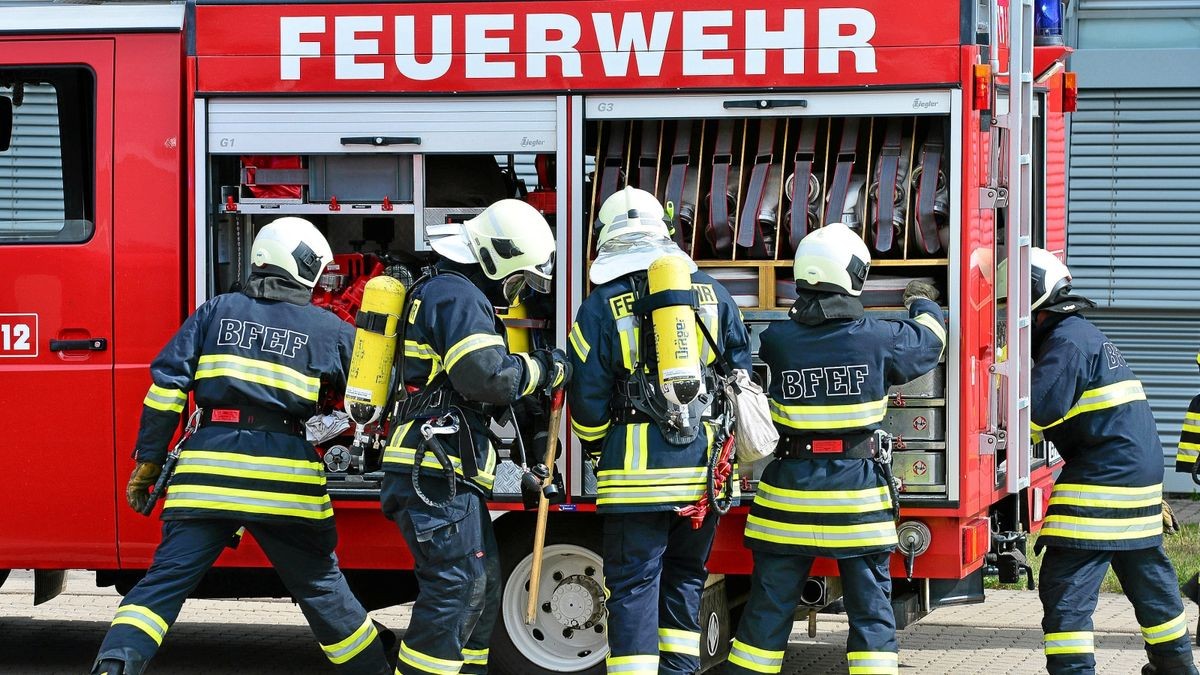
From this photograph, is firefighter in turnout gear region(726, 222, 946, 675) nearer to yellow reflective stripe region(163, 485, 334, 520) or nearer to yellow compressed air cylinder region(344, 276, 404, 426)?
yellow compressed air cylinder region(344, 276, 404, 426)

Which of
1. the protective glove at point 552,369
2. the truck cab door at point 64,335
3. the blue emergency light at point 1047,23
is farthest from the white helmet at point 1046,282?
the truck cab door at point 64,335

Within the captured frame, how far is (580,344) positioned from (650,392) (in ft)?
0.92

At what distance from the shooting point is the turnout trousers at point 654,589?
5.54 meters

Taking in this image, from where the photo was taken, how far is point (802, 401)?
18.6 feet

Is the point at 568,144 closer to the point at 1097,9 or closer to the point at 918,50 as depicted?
the point at 918,50

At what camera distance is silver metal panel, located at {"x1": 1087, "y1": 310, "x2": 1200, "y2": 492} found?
11.4 m

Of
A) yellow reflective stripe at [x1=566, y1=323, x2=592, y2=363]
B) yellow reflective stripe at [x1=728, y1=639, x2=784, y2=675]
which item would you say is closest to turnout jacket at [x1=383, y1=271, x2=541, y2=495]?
yellow reflective stripe at [x1=566, y1=323, x2=592, y2=363]

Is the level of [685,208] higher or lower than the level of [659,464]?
higher

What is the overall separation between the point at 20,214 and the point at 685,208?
8.18ft

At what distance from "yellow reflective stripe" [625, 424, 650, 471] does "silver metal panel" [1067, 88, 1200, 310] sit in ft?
22.0

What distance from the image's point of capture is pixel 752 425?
5.61 meters

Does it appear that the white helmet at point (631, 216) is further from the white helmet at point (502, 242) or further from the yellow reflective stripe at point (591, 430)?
the yellow reflective stripe at point (591, 430)

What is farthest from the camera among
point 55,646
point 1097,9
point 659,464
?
point 1097,9

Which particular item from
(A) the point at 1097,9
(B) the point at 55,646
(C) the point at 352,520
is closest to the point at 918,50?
(C) the point at 352,520
